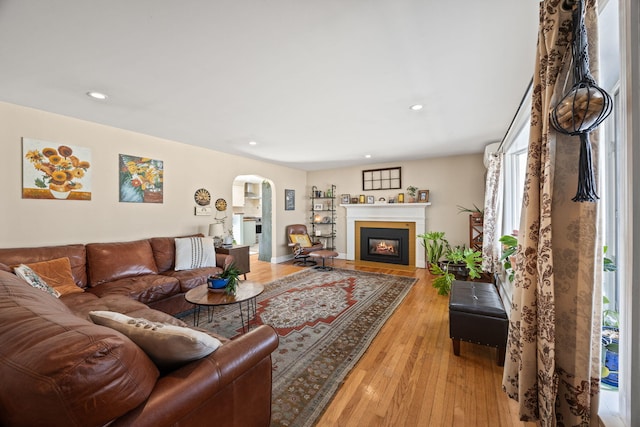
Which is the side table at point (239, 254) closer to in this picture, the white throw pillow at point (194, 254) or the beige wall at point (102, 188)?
the white throw pillow at point (194, 254)

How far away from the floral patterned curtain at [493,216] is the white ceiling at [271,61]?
58cm

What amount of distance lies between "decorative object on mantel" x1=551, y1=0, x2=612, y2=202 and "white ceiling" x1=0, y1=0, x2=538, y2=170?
633 millimetres

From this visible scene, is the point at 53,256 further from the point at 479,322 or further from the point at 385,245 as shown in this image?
the point at 385,245

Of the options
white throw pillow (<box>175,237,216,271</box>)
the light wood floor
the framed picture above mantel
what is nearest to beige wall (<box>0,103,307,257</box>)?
white throw pillow (<box>175,237,216,271</box>)

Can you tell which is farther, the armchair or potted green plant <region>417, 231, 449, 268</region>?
the armchair

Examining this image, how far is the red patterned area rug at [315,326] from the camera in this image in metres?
1.67

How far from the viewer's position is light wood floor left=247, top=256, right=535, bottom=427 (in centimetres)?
149

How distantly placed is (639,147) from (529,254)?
0.51 metres

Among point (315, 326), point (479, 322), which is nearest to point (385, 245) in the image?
point (315, 326)

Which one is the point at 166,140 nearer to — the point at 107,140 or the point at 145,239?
the point at 107,140

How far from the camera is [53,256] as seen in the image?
2.62 meters

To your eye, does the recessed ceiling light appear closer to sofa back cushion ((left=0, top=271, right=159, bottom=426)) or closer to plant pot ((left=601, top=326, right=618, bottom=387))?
sofa back cushion ((left=0, top=271, right=159, bottom=426))

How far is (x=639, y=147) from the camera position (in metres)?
0.77

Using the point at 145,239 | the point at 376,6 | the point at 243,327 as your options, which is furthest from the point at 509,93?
the point at 145,239
